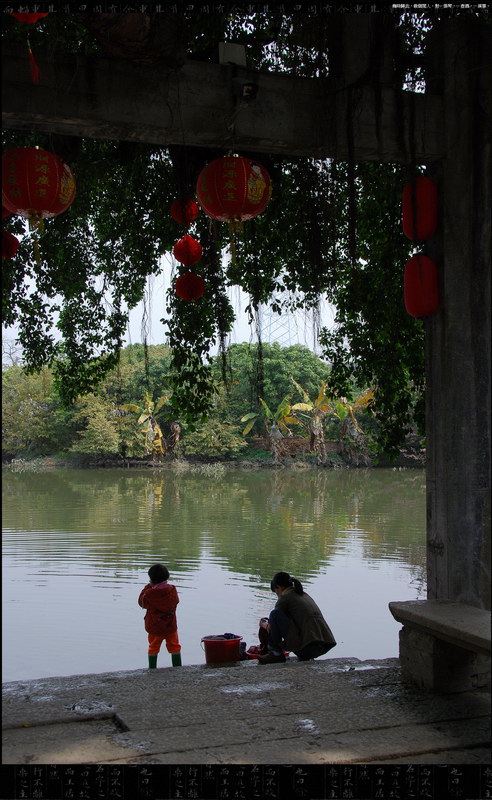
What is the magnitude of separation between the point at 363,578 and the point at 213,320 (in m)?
3.90

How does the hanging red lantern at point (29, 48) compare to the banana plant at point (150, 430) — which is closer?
the hanging red lantern at point (29, 48)

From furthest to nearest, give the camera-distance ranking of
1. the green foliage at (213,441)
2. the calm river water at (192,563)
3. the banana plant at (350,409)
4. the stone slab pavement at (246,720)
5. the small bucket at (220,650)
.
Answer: the green foliage at (213,441), the banana plant at (350,409), the calm river water at (192,563), the small bucket at (220,650), the stone slab pavement at (246,720)

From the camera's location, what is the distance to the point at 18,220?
198 inches

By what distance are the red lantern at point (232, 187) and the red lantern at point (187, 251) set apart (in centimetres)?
89

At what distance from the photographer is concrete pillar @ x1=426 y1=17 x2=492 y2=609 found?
3.06 metres

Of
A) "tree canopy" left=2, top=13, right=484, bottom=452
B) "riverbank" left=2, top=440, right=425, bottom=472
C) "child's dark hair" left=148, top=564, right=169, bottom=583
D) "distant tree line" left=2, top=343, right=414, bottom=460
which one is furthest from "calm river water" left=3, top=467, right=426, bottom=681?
"riverbank" left=2, top=440, right=425, bottom=472

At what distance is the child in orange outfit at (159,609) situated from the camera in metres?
4.44

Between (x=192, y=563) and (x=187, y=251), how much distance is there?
17.5ft

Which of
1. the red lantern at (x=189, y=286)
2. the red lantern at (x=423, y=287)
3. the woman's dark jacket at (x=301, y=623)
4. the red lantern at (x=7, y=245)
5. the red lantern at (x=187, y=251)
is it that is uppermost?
the red lantern at (x=187, y=251)

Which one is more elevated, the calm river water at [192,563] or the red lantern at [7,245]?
the red lantern at [7,245]

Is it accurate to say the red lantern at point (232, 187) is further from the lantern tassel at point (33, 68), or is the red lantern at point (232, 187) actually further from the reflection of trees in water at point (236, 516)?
the reflection of trees in water at point (236, 516)

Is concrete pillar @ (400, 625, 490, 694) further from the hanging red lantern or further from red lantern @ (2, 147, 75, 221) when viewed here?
the hanging red lantern

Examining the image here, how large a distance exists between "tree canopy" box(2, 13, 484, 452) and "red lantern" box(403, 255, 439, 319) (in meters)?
0.28

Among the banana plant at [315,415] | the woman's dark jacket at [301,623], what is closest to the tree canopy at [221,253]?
the woman's dark jacket at [301,623]
